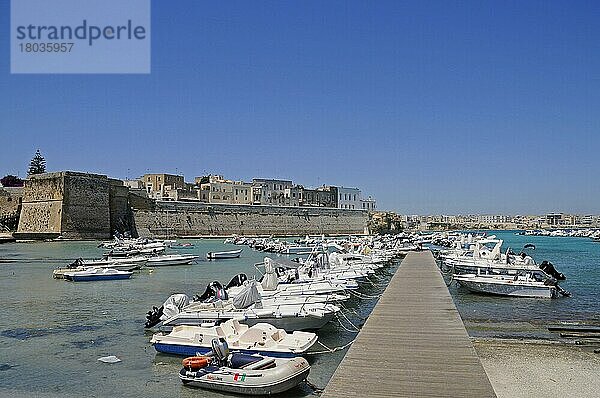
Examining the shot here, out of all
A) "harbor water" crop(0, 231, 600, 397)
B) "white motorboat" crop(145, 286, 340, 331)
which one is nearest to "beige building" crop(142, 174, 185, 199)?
"harbor water" crop(0, 231, 600, 397)

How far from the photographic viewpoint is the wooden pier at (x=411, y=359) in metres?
8.02

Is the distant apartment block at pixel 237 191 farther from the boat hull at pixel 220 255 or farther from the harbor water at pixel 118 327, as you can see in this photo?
the harbor water at pixel 118 327

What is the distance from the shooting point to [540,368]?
12.1 m

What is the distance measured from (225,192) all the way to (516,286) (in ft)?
282

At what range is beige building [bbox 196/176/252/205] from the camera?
341ft

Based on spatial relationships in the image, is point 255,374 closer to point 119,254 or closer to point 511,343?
point 511,343

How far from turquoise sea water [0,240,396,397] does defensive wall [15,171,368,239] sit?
4088 cm

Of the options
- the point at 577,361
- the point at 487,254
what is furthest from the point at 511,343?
the point at 487,254

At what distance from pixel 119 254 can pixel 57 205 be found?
90.7 feet

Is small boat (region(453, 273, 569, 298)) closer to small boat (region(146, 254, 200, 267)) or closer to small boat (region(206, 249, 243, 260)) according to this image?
small boat (region(146, 254, 200, 267))

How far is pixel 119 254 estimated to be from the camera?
46562mm

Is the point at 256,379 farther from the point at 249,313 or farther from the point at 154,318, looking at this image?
the point at 154,318

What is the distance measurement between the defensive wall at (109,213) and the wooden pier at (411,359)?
206ft

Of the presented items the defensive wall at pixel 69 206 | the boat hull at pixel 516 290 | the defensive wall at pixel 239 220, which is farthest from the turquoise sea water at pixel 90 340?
the defensive wall at pixel 239 220
